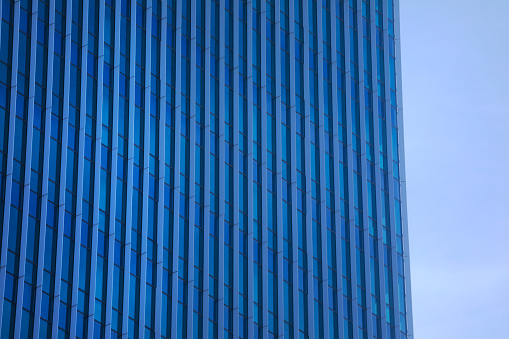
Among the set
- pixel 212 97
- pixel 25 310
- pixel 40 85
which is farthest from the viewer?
pixel 212 97

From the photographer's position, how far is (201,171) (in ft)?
278

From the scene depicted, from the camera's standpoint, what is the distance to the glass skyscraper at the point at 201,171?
77562 millimetres

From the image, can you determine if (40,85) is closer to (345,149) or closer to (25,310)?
(25,310)

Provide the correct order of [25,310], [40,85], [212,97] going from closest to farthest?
1. [25,310]
2. [40,85]
3. [212,97]

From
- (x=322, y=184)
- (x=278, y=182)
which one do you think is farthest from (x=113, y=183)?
(x=322, y=184)

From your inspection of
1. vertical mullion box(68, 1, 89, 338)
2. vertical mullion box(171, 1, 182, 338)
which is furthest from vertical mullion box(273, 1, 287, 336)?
vertical mullion box(68, 1, 89, 338)

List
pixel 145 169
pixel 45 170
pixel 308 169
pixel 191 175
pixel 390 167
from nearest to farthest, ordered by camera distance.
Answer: pixel 45 170 < pixel 145 169 < pixel 191 175 < pixel 308 169 < pixel 390 167

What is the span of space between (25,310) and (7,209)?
6.30 meters

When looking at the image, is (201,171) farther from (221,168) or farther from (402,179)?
(402,179)

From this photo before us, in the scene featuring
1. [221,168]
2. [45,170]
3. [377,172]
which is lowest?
[45,170]

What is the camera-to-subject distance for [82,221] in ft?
258

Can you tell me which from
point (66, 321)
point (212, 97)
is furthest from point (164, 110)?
point (66, 321)

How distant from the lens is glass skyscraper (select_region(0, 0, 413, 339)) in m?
77.6

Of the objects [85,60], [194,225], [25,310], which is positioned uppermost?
[85,60]
